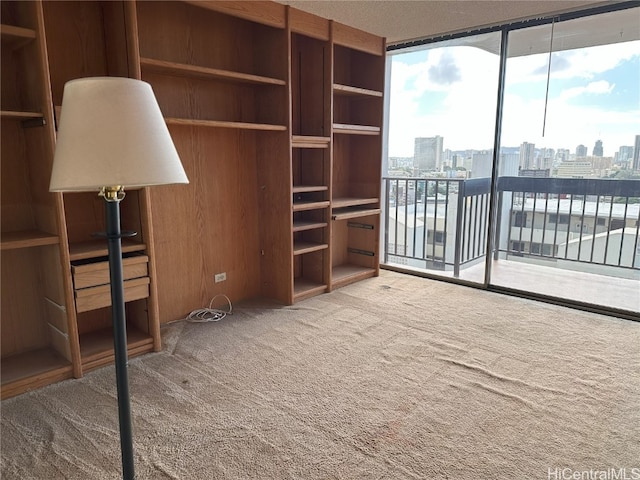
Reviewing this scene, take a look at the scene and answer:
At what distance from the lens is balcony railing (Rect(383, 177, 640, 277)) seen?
3.30 m

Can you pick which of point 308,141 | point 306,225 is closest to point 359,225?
point 306,225

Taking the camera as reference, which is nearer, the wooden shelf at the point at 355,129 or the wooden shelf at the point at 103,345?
the wooden shelf at the point at 103,345

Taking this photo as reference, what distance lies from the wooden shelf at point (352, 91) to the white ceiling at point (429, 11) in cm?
48

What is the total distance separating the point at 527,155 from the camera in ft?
11.4

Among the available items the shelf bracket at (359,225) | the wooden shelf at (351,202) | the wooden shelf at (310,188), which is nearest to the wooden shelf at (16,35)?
the wooden shelf at (310,188)

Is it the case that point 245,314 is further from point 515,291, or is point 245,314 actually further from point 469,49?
point 469,49

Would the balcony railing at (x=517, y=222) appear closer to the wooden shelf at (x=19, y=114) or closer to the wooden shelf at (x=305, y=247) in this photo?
the wooden shelf at (x=305, y=247)

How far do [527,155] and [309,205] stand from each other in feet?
6.09

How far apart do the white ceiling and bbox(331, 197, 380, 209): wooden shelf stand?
56.1 inches

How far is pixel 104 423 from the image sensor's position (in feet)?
6.08

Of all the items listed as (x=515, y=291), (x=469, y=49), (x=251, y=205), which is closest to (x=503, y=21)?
(x=469, y=49)

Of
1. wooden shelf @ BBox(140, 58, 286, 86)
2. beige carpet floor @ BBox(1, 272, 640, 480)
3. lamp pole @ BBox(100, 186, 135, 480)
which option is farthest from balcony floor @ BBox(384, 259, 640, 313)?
lamp pole @ BBox(100, 186, 135, 480)

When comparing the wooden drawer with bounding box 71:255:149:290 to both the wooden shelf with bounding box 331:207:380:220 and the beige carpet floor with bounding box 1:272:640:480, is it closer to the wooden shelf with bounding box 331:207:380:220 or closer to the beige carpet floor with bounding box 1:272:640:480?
the beige carpet floor with bounding box 1:272:640:480

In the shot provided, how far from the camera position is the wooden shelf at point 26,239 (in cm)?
194
